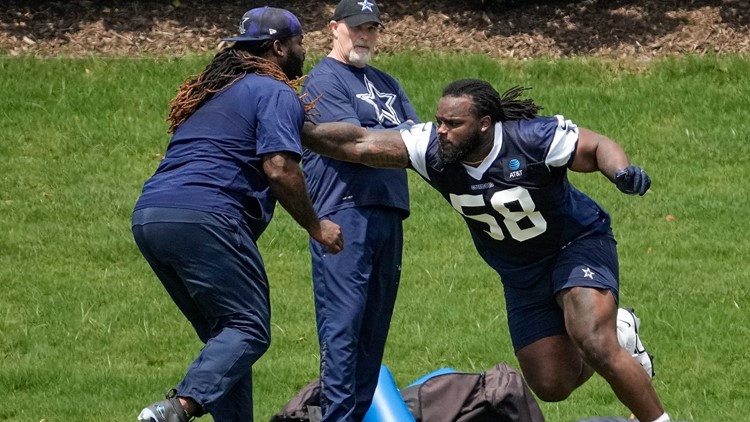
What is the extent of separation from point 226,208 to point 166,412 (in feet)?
2.91

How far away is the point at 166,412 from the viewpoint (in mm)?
5648

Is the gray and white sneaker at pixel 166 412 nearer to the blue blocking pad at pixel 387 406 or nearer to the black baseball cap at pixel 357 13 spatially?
the blue blocking pad at pixel 387 406

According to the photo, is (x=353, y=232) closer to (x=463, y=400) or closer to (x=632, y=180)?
(x=463, y=400)

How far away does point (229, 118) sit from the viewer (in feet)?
19.6

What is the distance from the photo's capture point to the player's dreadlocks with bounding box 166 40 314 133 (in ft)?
20.1

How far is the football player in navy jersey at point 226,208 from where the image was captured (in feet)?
18.9

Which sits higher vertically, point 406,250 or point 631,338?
point 631,338

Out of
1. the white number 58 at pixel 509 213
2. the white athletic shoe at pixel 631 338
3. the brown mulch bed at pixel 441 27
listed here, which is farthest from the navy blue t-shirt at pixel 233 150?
the brown mulch bed at pixel 441 27

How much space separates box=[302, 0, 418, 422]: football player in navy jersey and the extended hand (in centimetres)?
32

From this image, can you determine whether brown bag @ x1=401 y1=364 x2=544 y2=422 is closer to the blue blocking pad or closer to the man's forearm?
the blue blocking pad

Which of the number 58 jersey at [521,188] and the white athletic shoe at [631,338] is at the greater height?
the number 58 jersey at [521,188]

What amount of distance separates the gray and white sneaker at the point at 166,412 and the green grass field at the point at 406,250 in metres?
1.52

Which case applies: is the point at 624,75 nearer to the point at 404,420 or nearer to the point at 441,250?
the point at 441,250

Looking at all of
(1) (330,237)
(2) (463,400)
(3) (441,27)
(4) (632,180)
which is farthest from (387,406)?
(3) (441,27)
